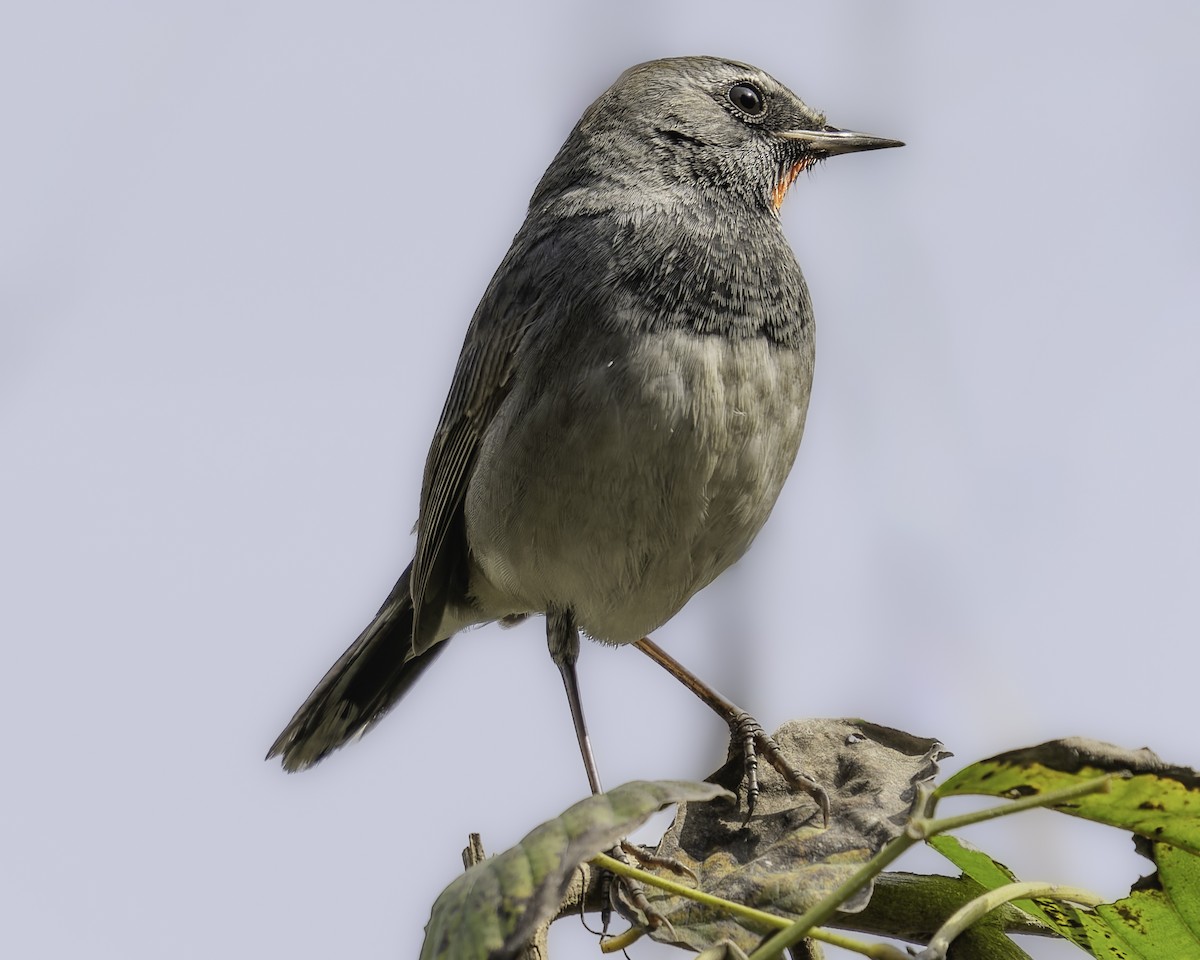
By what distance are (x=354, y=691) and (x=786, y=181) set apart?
8.09 feet

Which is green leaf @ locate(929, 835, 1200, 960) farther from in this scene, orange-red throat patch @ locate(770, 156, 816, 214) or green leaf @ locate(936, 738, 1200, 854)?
orange-red throat patch @ locate(770, 156, 816, 214)

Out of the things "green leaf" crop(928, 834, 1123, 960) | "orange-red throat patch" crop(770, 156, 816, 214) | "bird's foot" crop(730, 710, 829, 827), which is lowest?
"bird's foot" crop(730, 710, 829, 827)

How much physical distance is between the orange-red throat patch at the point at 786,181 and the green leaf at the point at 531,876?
319 cm

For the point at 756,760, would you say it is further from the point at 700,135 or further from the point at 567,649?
the point at 700,135

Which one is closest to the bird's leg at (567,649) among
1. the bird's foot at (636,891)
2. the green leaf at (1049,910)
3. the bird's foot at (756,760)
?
the bird's foot at (756,760)

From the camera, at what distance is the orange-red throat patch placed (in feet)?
14.9

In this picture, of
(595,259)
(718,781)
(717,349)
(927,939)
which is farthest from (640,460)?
(927,939)

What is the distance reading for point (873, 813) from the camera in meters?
2.42

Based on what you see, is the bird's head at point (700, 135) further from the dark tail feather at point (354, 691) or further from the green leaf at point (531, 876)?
the green leaf at point (531, 876)

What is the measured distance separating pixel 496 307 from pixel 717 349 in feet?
2.94

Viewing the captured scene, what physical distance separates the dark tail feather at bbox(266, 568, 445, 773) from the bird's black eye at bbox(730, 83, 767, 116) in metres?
2.10

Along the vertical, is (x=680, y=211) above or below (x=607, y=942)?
above

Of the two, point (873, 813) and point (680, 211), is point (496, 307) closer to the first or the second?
point (680, 211)

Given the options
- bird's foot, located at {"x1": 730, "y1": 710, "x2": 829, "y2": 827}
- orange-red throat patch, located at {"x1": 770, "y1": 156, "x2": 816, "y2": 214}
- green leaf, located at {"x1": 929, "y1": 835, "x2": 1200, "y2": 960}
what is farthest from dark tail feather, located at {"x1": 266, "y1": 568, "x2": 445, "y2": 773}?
green leaf, located at {"x1": 929, "y1": 835, "x2": 1200, "y2": 960}
